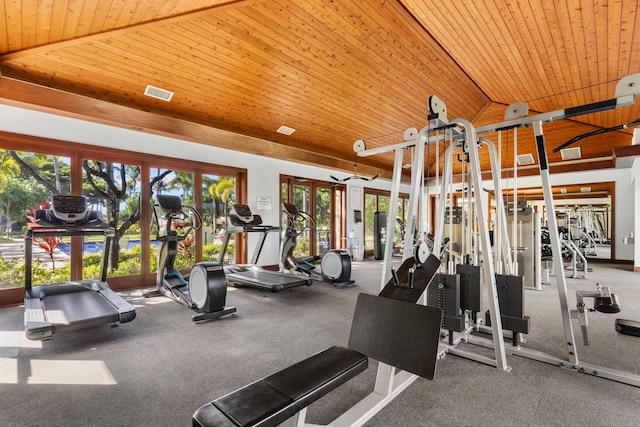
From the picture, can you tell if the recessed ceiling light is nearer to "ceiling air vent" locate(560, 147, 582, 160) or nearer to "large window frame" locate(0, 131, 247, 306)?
"large window frame" locate(0, 131, 247, 306)

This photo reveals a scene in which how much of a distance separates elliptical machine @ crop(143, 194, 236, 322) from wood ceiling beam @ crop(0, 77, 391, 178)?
4.44 feet

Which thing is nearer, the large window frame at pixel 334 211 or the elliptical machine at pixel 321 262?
the elliptical machine at pixel 321 262

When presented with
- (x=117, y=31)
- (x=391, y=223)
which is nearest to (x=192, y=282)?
(x=391, y=223)

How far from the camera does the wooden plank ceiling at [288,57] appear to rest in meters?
3.73

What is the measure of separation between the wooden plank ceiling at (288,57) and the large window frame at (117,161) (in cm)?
75

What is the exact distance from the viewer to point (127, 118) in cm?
493

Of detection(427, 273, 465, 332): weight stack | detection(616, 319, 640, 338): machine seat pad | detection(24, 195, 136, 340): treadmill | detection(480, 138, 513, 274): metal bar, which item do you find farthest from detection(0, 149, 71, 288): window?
detection(616, 319, 640, 338): machine seat pad

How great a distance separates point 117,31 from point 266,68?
6.53 ft

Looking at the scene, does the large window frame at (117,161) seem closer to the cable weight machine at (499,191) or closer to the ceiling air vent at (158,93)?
the ceiling air vent at (158,93)

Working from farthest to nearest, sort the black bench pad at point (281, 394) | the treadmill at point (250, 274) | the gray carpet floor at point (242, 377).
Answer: the treadmill at point (250, 274)
the gray carpet floor at point (242, 377)
the black bench pad at point (281, 394)

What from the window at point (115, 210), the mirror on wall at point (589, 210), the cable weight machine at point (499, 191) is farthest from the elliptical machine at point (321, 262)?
the mirror on wall at point (589, 210)

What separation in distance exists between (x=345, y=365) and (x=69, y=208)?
13.5 feet

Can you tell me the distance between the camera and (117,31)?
3768 mm

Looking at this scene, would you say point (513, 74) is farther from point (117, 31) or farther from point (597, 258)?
point (597, 258)
